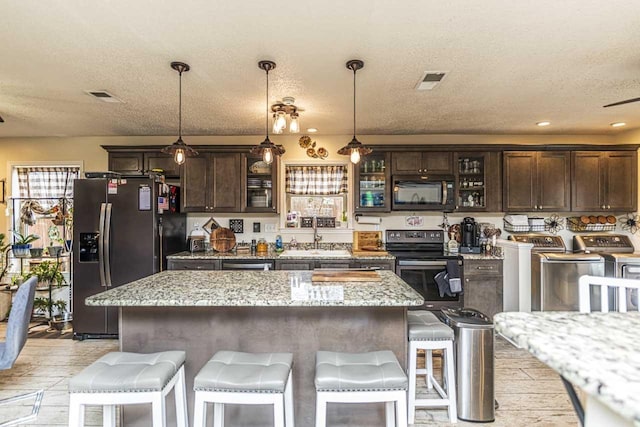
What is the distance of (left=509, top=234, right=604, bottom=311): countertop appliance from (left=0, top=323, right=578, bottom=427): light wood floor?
82 cm

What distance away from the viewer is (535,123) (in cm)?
429

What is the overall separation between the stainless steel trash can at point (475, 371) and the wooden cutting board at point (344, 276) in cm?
64

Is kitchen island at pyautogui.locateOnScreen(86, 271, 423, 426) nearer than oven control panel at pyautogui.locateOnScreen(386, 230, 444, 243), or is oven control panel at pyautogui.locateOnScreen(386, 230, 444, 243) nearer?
kitchen island at pyautogui.locateOnScreen(86, 271, 423, 426)

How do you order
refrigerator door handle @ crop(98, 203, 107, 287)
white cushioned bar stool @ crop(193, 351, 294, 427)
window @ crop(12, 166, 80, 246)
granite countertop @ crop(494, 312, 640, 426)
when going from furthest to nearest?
window @ crop(12, 166, 80, 246) < refrigerator door handle @ crop(98, 203, 107, 287) < white cushioned bar stool @ crop(193, 351, 294, 427) < granite countertop @ crop(494, 312, 640, 426)

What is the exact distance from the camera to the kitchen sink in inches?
166

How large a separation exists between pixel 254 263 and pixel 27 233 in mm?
3334

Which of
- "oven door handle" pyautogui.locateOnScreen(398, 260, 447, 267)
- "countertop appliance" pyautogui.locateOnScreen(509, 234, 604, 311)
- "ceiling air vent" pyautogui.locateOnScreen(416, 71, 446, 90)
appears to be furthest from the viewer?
"oven door handle" pyautogui.locateOnScreen(398, 260, 447, 267)

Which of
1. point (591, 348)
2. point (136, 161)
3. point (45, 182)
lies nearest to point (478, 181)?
point (591, 348)

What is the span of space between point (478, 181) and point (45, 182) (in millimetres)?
5826

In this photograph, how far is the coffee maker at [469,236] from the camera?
14.7ft

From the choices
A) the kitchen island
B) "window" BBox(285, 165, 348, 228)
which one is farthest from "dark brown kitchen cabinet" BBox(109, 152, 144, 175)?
the kitchen island

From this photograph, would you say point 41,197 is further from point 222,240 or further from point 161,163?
point 222,240

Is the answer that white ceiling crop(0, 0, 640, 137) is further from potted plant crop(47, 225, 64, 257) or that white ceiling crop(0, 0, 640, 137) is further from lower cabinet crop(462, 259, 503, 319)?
lower cabinet crop(462, 259, 503, 319)

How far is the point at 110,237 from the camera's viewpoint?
12.7 ft
